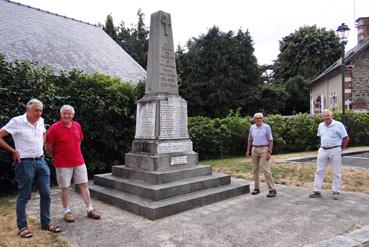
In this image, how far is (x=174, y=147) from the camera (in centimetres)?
685

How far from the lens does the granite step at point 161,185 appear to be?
5695 mm

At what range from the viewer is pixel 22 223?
4.44 meters

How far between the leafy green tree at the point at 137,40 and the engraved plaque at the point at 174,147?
106 ft

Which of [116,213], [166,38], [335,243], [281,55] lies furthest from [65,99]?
[281,55]

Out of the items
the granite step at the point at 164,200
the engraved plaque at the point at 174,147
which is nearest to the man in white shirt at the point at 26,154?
the granite step at the point at 164,200

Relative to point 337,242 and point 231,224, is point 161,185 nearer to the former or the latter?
point 231,224

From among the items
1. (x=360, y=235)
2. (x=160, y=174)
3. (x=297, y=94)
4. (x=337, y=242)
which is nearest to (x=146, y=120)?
(x=160, y=174)

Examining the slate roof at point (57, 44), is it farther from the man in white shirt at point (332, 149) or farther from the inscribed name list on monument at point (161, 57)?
the man in white shirt at point (332, 149)

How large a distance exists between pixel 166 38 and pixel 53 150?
3.51 meters

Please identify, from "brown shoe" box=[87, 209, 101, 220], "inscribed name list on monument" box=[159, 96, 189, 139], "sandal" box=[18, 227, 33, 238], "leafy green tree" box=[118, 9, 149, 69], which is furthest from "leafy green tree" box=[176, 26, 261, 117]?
"sandal" box=[18, 227, 33, 238]

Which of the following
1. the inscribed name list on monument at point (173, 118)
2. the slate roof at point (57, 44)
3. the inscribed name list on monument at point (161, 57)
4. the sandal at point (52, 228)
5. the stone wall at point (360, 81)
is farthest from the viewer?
the stone wall at point (360, 81)

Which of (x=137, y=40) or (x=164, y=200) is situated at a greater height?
(x=137, y=40)

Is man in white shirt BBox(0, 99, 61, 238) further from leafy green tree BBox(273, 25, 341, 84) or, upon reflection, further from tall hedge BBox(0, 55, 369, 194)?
leafy green tree BBox(273, 25, 341, 84)

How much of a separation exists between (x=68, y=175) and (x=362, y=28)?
98.4ft
